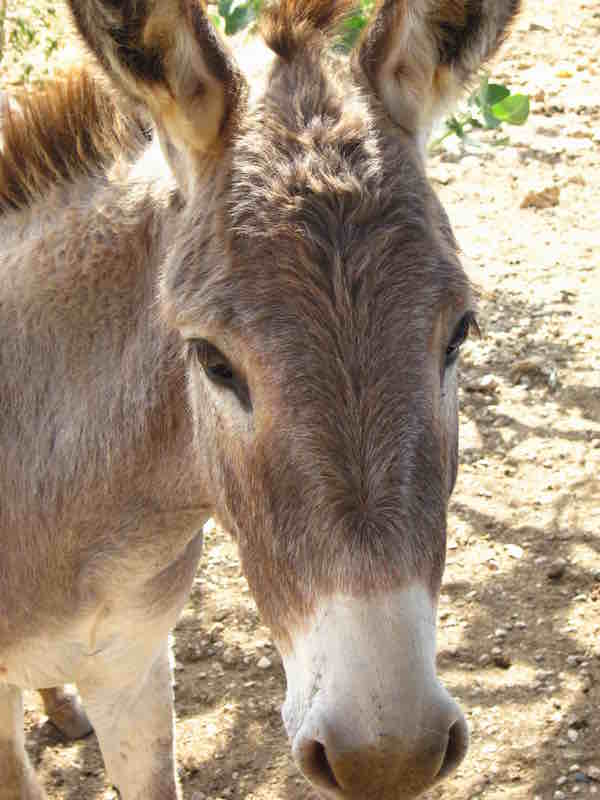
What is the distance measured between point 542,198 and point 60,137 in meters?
5.03

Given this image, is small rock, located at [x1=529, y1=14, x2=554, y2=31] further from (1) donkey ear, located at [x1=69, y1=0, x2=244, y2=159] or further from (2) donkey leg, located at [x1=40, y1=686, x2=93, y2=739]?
(1) donkey ear, located at [x1=69, y1=0, x2=244, y2=159]

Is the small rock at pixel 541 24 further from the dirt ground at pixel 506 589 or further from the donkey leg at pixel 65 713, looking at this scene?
the donkey leg at pixel 65 713

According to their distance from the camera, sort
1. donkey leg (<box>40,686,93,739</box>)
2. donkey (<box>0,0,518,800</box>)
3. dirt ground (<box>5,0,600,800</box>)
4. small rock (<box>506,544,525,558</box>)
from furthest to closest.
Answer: small rock (<box>506,544,525,558</box>) < donkey leg (<box>40,686,93,739</box>) < dirt ground (<box>5,0,600,800</box>) < donkey (<box>0,0,518,800</box>)

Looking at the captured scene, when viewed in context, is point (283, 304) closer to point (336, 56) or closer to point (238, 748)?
point (336, 56)

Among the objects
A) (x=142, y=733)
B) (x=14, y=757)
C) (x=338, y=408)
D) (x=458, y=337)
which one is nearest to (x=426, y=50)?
(x=458, y=337)

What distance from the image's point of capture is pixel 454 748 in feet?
7.50

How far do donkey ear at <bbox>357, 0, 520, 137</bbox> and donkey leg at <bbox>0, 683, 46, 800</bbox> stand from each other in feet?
7.41

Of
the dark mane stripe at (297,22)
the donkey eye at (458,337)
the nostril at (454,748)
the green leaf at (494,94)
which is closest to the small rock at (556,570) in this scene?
the green leaf at (494,94)

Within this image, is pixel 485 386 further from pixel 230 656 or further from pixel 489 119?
pixel 230 656

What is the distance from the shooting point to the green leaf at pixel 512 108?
4754 mm

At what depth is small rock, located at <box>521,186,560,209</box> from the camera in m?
7.63

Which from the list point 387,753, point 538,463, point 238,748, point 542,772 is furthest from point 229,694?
point 387,753

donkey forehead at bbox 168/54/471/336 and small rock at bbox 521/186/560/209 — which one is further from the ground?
donkey forehead at bbox 168/54/471/336

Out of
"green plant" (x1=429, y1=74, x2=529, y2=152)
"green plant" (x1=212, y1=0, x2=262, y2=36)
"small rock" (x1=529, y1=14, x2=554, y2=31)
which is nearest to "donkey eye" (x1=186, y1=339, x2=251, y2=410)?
"green plant" (x1=212, y1=0, x2=262, y2=36)
